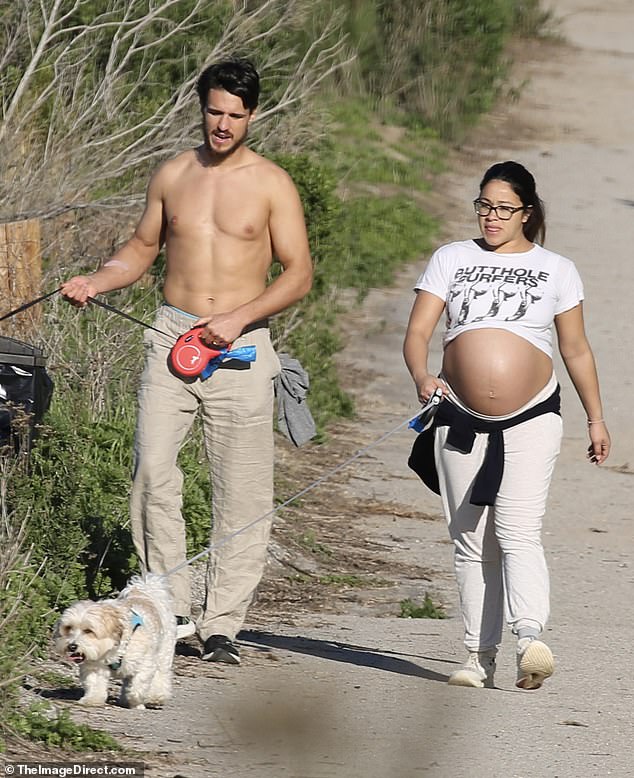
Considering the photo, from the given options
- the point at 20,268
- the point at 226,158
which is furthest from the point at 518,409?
the point at 20,268

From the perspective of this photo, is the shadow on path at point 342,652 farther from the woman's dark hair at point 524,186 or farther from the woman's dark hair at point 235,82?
the woman's dark hair at point 235,82

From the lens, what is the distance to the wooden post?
9414 millimetres

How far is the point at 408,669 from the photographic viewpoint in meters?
6.31

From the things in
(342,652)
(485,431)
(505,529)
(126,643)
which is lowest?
(342,652)

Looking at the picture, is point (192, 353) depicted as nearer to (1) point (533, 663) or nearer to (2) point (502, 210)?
(2) point (502, 210)

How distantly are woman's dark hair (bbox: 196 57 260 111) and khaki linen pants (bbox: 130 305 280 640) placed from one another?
0.84 m

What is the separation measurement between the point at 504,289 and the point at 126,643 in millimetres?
1859

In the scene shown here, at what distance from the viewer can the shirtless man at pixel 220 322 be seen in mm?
5918

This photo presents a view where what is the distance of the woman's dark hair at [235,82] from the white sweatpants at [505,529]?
1.43m

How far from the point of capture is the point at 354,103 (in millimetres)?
22531

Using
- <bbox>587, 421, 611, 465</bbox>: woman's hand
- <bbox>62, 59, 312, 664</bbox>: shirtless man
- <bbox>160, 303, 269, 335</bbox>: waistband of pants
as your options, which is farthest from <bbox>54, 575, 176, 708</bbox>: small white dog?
<bbox>587, 421, 611, 465</bbox>: woman's hand

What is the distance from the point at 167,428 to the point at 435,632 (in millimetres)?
1921

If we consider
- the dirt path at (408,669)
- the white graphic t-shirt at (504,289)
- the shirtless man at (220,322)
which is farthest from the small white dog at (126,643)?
the white graphic t-shirt at (504,289)

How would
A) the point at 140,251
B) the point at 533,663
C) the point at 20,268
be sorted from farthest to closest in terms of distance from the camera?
the point at 20,268, the point at 140,251, the point at 533,663
